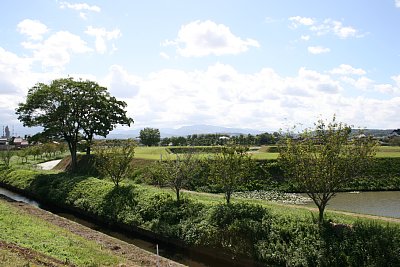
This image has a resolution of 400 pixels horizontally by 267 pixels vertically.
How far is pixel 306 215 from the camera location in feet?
58.7

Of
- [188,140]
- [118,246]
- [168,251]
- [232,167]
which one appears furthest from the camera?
[188,140]

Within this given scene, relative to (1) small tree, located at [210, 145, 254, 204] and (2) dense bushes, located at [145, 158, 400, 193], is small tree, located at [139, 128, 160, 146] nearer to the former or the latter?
(2) dense bushes, located at [145, 158, 400, 193]

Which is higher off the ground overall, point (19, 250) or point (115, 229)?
point (19, 250)

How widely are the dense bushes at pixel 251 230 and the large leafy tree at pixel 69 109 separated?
711 inches

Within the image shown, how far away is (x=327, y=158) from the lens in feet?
54.9

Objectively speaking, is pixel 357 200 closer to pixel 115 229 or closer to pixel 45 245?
pixel 115 229

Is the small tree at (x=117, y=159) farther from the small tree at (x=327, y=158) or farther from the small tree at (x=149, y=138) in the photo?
the small tree at (x=149, y=138)

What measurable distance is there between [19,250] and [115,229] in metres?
10.3

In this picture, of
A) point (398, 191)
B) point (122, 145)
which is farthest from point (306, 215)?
point (398, 191)

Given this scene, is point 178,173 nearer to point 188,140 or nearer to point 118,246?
point 118,246

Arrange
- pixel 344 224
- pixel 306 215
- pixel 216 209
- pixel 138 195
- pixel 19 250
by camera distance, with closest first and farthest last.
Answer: pixel 19 250 → pixel 344 224 → pixel 306 215 → pixel 216 209 → pixel 138 195

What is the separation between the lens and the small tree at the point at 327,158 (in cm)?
1666

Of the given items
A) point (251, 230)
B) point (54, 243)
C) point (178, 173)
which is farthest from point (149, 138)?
point (54, 243)

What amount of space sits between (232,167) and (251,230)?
4.43m
